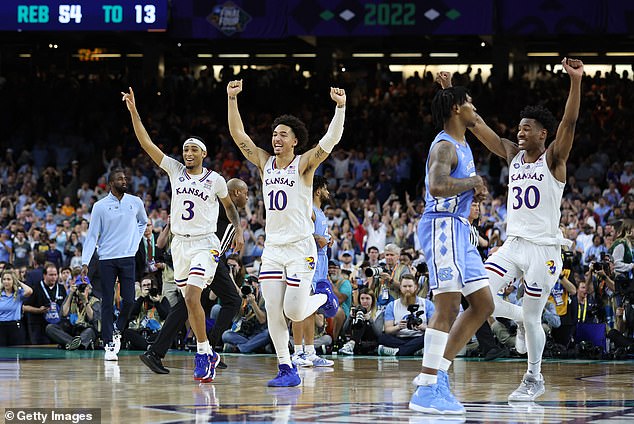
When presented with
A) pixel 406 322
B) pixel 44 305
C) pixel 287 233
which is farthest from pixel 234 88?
pixel 44 305

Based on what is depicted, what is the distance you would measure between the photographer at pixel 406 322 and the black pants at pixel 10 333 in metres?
5.92

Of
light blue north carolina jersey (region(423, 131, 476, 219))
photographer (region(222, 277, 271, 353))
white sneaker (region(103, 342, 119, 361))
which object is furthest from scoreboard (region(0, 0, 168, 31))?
light blue north carolina jersey (region(423, 131, 476, 219))

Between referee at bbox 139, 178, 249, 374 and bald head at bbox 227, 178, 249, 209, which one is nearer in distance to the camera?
referee at bbox 139, 178, 249, 374

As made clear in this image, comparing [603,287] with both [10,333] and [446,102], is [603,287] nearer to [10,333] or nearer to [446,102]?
[446,102]

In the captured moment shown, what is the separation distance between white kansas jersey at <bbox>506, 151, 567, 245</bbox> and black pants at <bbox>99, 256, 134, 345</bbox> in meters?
5.69

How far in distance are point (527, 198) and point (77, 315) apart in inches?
371

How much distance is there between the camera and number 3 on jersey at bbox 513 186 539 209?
8.83 metres

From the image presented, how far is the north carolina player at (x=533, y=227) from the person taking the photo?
876 cm

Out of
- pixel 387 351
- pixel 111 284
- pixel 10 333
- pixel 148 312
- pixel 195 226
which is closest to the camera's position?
pixel 195 226

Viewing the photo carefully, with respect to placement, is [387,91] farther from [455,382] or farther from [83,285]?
[455,382]

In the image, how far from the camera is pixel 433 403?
24.6 ft

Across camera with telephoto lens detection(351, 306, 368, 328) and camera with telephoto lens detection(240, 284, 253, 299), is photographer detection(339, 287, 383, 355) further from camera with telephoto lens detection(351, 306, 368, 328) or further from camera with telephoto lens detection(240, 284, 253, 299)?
camera with telephoto lens detection(240, 284, 253, 299)

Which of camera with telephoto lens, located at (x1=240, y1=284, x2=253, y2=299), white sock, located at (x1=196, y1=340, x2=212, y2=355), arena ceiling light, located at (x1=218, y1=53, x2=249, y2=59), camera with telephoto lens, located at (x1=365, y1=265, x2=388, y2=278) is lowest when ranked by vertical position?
white sock, located at (x1=196, y1=340, x2=212, y2=355)

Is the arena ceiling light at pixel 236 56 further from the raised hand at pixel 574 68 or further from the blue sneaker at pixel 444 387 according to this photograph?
the blue sneaker at pixel 444 387
